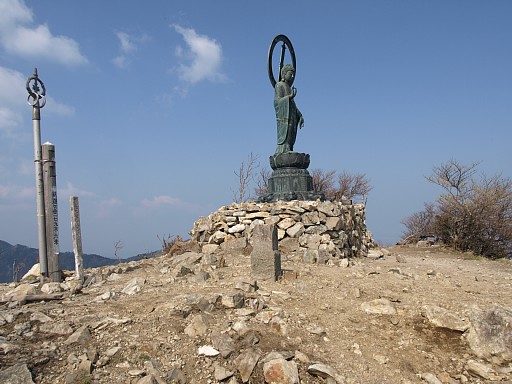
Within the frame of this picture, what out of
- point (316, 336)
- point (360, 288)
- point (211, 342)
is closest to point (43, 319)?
Answer: point (211, 342)

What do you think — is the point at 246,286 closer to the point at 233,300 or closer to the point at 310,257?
the point at 233,300

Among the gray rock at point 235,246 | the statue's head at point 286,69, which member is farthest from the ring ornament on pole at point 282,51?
the gray rock at point 235,246

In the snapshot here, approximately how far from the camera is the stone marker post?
19.0 ft

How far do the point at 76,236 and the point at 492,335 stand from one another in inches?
224

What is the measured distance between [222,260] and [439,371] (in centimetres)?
389

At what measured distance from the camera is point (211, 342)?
3090 millimetres

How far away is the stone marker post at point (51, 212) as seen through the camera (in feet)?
19.0

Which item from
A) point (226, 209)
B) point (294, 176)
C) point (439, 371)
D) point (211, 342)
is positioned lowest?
point (439, 371)

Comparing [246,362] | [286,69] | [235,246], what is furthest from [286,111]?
[246,362]

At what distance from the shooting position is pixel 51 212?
584cm

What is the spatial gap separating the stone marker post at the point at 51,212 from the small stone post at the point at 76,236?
1.28 ft

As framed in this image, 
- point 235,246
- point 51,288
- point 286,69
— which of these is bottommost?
point 51,288

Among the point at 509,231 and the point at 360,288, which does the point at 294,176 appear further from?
the point at 509,231

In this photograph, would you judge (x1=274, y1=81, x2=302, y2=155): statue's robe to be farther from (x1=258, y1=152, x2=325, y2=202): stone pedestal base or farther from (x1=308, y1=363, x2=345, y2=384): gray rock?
(x1=308, y1=363, x2=345, y2=384): gray rock
